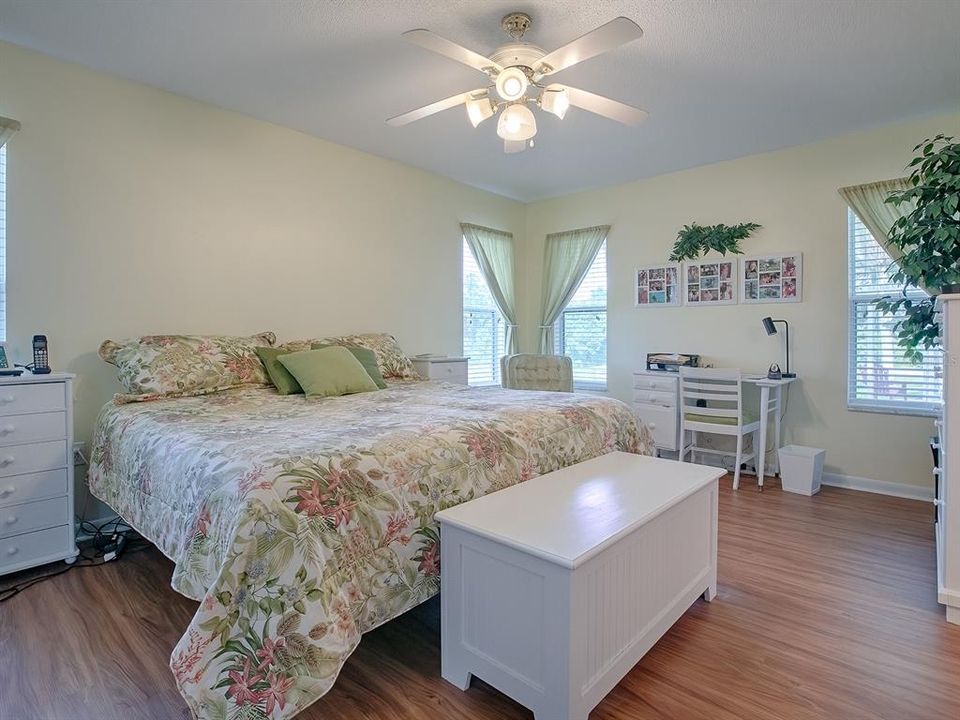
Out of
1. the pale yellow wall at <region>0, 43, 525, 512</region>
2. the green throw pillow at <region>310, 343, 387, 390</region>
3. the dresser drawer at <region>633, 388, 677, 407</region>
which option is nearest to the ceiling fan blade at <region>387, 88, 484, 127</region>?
the pale yellow wall at <region>0, 43, 525, 512</region>

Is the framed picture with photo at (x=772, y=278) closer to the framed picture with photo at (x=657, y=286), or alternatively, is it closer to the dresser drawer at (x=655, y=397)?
the framed picture with photo at (x=657, y=286)

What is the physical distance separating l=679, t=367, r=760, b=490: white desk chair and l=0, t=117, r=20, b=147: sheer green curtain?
4.26m

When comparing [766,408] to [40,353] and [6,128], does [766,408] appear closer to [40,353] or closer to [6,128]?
[40,353]

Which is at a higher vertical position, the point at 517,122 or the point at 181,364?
the point at 517,122

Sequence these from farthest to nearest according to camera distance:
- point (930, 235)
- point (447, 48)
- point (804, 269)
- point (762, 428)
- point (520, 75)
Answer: point (804, 269) < point (762, 428) < point (930, 235) < point (520, 75) < point (447, 48)

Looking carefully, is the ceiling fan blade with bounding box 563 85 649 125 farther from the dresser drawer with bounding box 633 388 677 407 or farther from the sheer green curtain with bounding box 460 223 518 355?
the sheer green curtain with bounding box 460 223 518 355

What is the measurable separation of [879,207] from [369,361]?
3.49m

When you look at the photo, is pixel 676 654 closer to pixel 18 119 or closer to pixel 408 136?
pixel 408 136

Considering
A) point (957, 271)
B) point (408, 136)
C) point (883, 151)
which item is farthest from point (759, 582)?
point (408, 136)

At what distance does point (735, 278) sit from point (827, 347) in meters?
0.83

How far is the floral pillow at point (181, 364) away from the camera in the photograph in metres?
2.53

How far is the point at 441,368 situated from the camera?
411 cm

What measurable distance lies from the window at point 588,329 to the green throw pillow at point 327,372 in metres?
2.63

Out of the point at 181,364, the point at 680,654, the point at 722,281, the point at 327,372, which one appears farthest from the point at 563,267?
the point at 680,654
